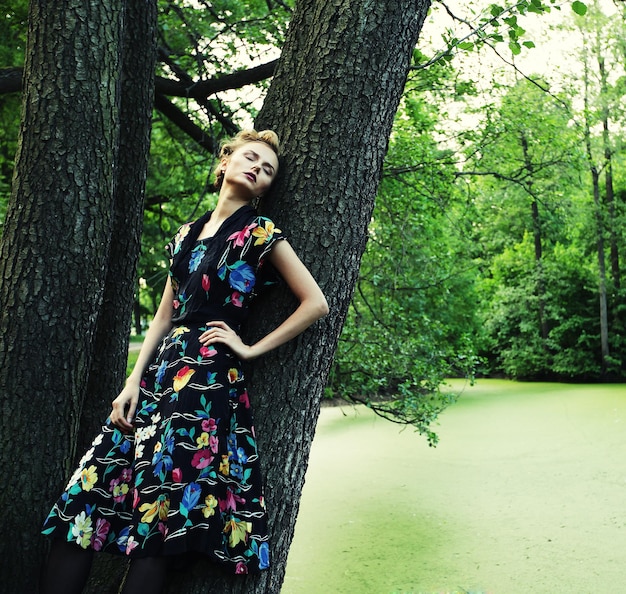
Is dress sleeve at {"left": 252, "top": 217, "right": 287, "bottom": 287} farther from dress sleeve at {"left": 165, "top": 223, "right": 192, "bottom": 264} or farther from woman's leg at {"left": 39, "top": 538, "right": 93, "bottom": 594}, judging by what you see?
woman's leg at {"left": 39, "top": 538, "right": 93, "bottom": 594}

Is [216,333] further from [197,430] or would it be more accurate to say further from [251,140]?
[251,140]

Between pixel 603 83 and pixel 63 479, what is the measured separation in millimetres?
13606

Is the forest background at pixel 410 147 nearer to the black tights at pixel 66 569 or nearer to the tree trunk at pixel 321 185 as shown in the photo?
the tree trunk at pixel 321 185

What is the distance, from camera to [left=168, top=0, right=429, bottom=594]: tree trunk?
1493 millimetres

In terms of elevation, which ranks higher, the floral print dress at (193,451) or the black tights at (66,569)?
the floral print dress at (193,451)

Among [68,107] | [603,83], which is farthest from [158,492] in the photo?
[603,83]

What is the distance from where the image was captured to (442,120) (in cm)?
600

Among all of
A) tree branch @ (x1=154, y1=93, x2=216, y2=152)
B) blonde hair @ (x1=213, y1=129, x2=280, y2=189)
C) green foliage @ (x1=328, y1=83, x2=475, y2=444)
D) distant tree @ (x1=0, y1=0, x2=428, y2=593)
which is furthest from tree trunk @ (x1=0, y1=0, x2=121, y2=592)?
green foliage @ (x1=328, y1=83, x2=475, y2=444)

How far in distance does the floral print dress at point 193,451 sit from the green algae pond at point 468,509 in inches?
107

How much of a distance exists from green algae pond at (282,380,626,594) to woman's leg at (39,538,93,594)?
2.66 metres

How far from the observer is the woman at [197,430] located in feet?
4.56

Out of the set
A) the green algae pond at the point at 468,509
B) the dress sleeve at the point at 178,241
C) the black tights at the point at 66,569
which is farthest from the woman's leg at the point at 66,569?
Answer: the green algae pond at the point at 468,509

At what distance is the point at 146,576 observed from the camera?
1357 mm

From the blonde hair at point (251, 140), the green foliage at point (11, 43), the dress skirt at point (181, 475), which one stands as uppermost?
the green foliage at point (11, 43)
